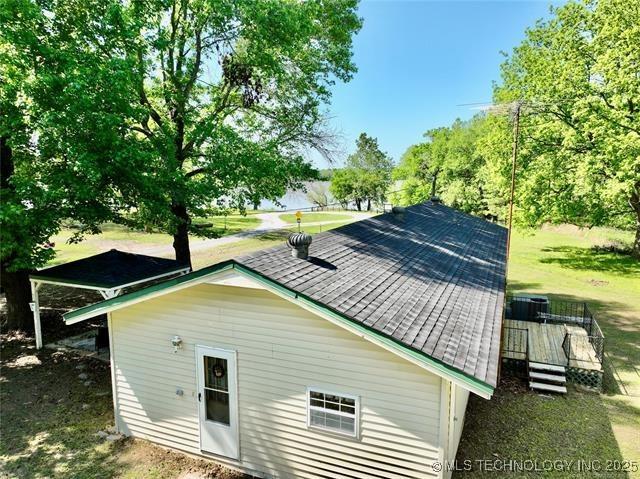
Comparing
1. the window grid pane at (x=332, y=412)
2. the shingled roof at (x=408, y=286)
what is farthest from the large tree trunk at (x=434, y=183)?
the window grid pane at (x=332, y=412)

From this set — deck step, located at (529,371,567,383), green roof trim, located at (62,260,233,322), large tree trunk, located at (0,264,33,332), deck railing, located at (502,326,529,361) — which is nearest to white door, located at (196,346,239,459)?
green roof trim, located at (62,260,233,322)

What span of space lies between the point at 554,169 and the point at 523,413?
775 inches

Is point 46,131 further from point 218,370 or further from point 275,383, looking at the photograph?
point 275,383

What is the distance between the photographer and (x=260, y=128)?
1856 centimetres

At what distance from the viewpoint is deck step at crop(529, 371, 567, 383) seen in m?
10.3


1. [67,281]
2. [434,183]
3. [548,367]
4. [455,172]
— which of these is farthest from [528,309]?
[434,183]

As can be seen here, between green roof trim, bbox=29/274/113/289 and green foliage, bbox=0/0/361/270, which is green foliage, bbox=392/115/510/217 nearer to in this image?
green foliage, bbox=0/0/361/270

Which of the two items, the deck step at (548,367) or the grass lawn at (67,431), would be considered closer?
the grass lawn at (67,431)

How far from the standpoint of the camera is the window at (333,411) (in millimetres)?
6457

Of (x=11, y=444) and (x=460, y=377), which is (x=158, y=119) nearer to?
(x=11, y=444)

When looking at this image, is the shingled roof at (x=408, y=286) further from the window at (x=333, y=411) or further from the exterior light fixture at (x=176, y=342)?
the exterior light fixture at (x=176, y=342)

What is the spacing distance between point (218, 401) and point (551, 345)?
34.0ft

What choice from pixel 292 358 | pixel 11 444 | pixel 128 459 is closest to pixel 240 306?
pixel 292 358

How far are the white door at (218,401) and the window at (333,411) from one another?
152 centimetres
